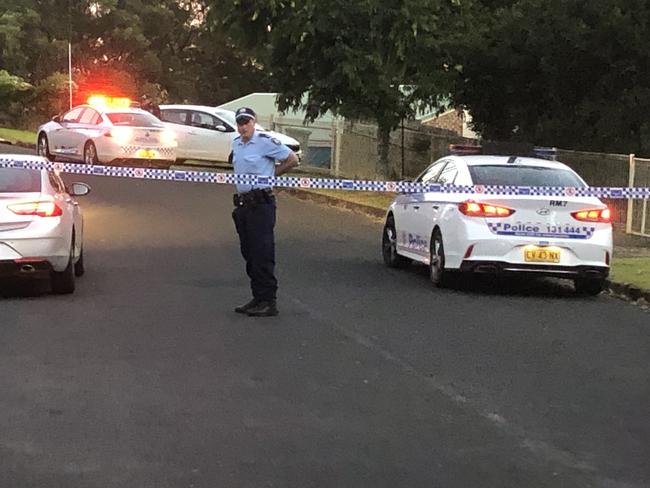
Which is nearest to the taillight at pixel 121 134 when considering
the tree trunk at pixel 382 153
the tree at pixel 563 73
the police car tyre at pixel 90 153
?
the police car tyre at pixel 90 153

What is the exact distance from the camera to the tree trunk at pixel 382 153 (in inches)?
1027

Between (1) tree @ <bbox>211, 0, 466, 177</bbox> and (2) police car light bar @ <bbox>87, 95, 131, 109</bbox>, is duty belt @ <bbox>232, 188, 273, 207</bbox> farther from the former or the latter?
(2) police car light bar @ <bbox>87, 95, 131, 109</bbox>

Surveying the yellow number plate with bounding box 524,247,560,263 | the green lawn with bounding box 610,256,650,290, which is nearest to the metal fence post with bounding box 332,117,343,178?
the green lawn with bounding box 610,256,650,290

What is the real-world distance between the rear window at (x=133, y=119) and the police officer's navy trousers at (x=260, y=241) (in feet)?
54.4

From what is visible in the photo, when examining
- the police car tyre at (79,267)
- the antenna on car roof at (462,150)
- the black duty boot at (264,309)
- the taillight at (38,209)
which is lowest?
the black duty boot at (264,309)

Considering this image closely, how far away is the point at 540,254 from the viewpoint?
12.0m

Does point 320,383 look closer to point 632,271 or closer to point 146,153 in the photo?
point 632,271

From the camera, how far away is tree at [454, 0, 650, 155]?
19047 mm

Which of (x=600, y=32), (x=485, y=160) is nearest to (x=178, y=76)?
(x=600, y=32)

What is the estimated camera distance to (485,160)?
13062mm

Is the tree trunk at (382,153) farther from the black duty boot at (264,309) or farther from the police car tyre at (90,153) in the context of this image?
the black duty boot at (264,309)

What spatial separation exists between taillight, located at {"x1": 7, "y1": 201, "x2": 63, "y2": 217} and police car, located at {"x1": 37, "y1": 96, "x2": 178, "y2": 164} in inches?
593

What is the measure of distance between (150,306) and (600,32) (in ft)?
36.0

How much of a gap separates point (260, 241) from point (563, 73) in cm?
1158
